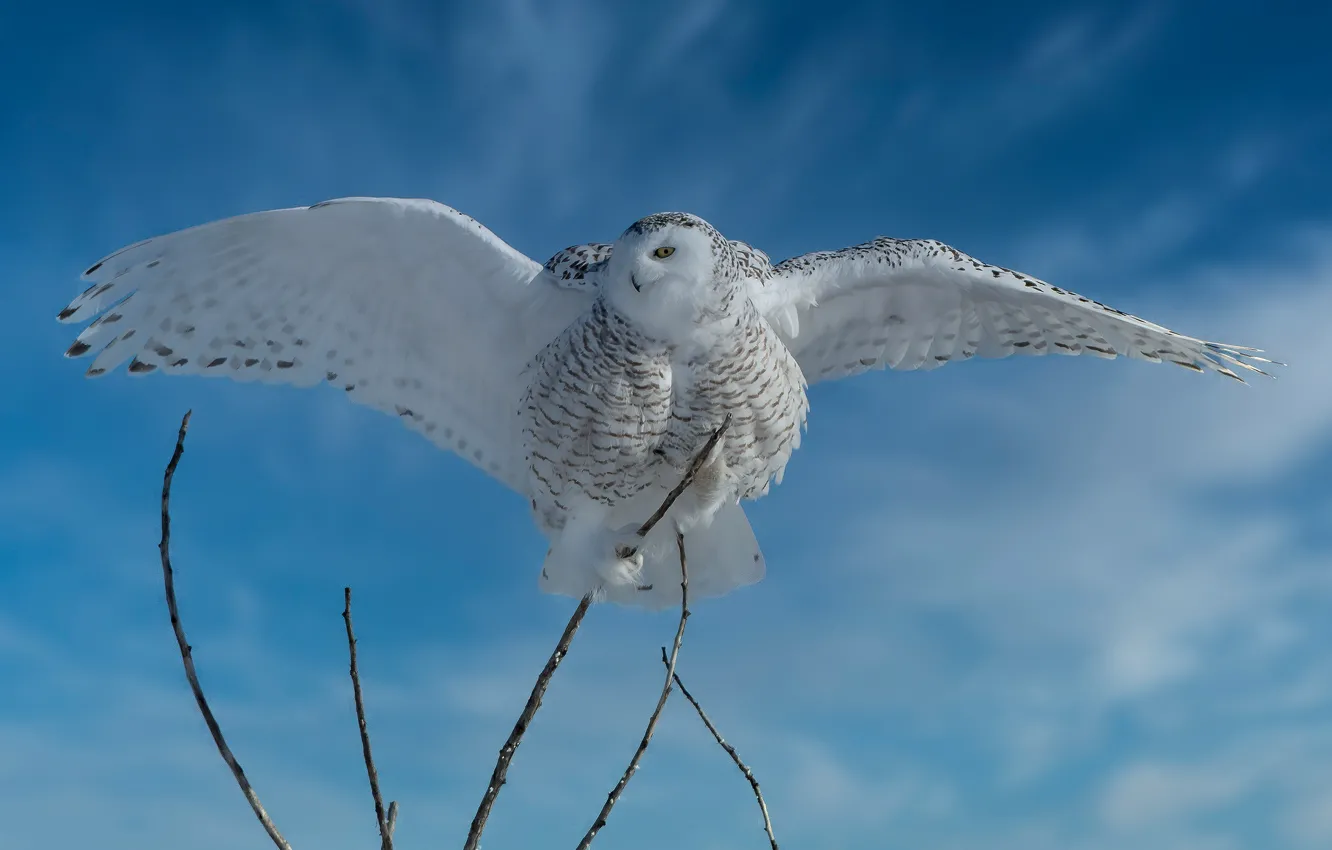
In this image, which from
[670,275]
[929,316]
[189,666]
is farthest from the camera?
[929,316]

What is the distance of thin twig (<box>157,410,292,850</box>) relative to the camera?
2.06 metres

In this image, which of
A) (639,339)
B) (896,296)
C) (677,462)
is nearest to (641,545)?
(677,462)

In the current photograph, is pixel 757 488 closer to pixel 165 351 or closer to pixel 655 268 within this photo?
pixel 655 268

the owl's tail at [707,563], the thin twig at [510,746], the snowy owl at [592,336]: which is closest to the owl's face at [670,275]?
the snowy owl at [592,336]

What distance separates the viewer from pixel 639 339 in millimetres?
3303

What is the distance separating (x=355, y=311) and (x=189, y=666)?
2.19 m

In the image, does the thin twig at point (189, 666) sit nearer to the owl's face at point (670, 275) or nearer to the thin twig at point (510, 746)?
the thin twig at point (510, 746)

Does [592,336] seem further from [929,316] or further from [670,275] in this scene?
[929,316]

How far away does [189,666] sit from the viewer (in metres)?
→ 2.11

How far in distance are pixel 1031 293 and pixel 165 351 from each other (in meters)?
3.63

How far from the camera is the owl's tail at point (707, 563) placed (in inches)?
155

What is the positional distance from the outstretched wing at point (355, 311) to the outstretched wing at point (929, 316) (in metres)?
1.06

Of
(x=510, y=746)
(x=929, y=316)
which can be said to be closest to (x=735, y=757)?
(x=510, y=746)

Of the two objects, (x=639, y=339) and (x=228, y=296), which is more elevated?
(x=228, y=296)
